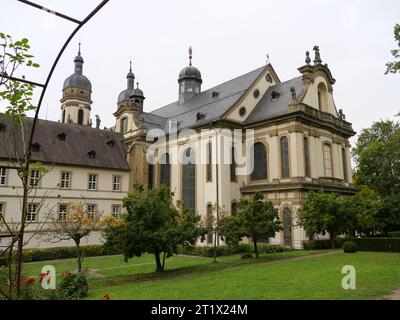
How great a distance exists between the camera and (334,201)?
27.6 meters

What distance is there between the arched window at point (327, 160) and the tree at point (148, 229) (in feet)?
69.6

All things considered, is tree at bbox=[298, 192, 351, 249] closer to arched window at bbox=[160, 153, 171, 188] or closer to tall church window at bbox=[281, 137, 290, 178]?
tall church window at bbox=[281, 137, 290, 178]

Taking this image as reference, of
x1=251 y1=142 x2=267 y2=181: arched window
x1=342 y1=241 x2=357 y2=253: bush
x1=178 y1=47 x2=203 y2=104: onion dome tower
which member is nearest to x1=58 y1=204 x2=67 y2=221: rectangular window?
x1=251 y1=142 x2=267 y2=181: arched window

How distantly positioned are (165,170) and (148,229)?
23.8 meters

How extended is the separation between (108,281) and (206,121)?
73.1ft

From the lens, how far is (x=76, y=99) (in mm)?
58406

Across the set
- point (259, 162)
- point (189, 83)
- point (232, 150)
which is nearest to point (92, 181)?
point (232, 150)

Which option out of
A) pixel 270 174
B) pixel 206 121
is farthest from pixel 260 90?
pixel 270 174

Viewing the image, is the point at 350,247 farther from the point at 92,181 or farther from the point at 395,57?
the point at 92,181

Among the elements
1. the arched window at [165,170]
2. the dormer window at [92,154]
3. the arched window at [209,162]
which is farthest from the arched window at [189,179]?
the dormer window at [92,154]

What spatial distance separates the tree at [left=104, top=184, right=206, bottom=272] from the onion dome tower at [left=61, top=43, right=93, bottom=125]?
1687 inches

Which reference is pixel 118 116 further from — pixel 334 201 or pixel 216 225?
pixel 334 201

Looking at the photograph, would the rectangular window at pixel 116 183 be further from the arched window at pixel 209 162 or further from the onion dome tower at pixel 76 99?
the onion dome tower at pixel 76 99

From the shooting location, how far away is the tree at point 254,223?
910 inches
